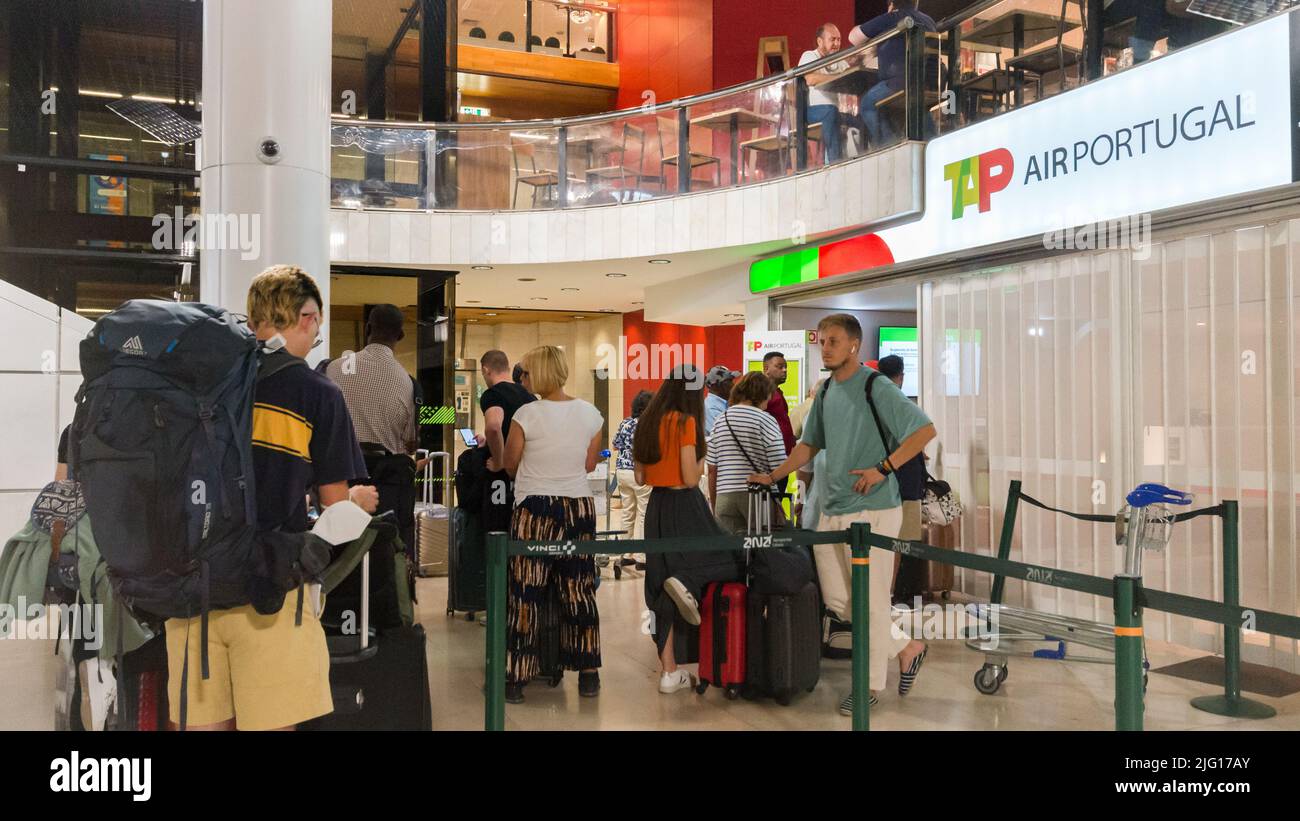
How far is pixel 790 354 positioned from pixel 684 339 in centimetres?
798

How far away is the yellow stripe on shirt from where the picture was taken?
86.3 inches

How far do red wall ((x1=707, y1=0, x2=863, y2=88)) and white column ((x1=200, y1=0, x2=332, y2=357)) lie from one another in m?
10.7

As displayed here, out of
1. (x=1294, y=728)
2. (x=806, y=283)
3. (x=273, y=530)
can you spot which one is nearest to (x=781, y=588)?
(x=1294, y=728)

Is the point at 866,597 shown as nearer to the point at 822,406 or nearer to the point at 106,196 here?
the point at 822,406

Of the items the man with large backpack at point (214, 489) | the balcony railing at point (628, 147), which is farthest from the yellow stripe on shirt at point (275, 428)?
the balcony railing at point (628, 147)

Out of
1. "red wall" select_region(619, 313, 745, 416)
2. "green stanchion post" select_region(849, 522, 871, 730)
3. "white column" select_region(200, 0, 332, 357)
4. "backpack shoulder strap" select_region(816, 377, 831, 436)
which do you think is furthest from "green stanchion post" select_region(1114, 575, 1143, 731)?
"red wall" select_region(619, 313, 745, 416)

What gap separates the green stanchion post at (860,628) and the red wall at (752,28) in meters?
11.4

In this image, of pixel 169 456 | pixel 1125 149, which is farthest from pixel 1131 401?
pixel 169 456

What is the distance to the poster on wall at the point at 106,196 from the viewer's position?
15.8 ft

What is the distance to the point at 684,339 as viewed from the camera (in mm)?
17359

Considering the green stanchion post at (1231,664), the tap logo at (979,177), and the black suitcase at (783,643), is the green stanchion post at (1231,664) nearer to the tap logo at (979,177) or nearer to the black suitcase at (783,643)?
the black suitcase at (783,643)
